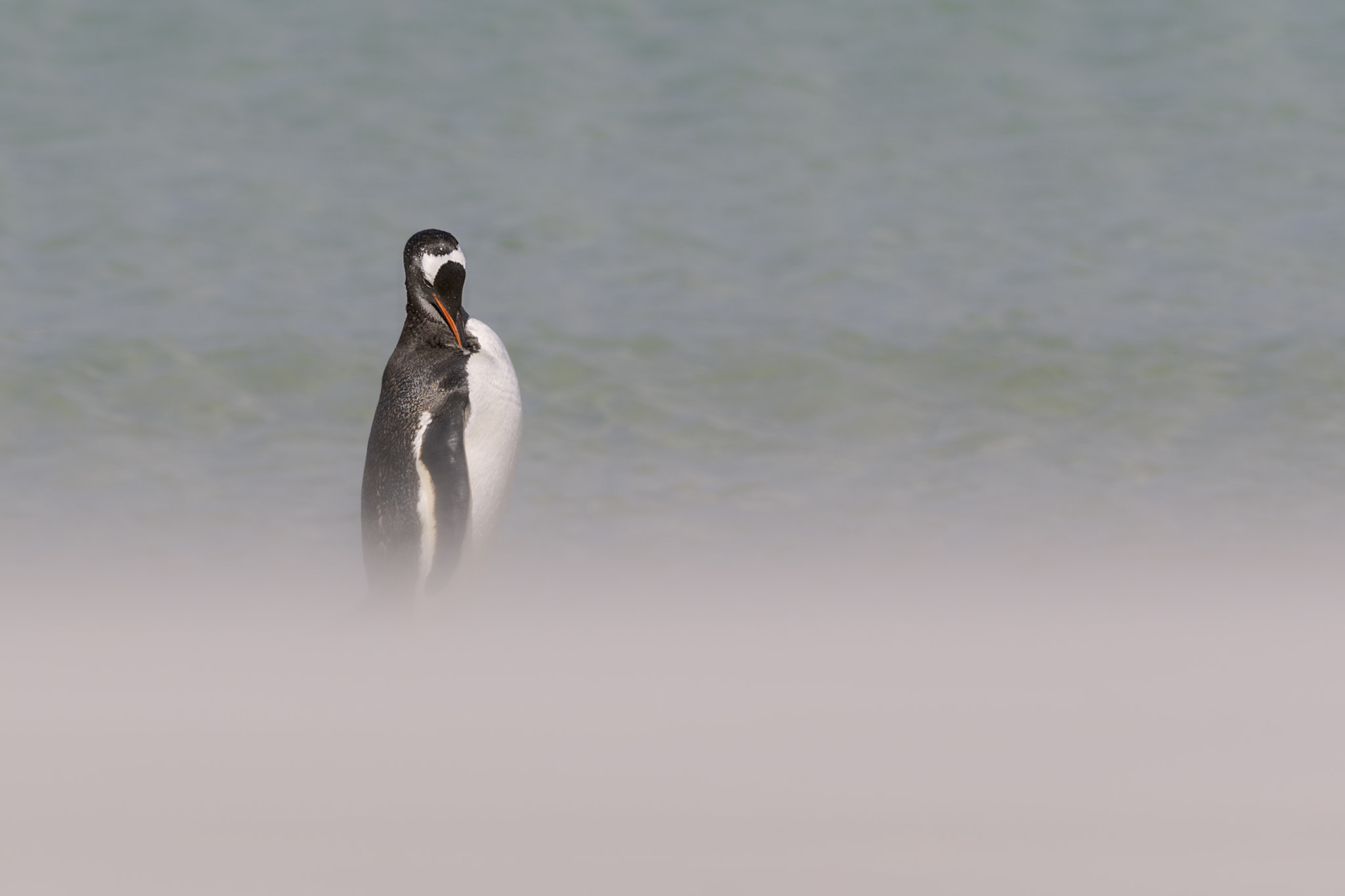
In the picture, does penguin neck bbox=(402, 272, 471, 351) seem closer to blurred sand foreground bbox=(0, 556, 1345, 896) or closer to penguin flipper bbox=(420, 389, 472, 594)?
penguin flipper bbox=(420, 389, 472, 594)

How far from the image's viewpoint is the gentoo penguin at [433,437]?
3.79 metres

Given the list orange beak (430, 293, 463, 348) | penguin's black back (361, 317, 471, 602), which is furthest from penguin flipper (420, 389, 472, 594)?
orange beak (430, 293, 463, 348)

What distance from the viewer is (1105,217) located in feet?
25.5

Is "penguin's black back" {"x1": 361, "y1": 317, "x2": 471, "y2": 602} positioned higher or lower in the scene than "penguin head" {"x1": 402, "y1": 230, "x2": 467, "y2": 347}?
lower

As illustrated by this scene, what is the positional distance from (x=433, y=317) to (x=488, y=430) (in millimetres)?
312

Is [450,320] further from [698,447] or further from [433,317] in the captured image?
[698,447]

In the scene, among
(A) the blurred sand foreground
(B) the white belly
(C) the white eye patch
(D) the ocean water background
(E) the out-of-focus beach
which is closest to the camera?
(A) the blurred sand foreground

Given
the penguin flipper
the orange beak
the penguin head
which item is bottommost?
the penguin flipper

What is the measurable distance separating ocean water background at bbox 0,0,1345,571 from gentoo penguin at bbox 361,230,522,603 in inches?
39.5

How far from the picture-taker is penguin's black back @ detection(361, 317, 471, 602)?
3797mm

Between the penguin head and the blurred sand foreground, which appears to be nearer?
the blurred sand foreground

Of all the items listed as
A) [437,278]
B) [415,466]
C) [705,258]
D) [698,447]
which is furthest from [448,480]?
[705,258]

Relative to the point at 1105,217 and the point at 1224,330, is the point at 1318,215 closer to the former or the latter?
the point at 1105,217

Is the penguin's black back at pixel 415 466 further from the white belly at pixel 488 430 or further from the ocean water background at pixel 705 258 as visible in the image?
the ocean water background at pixel 705 258
